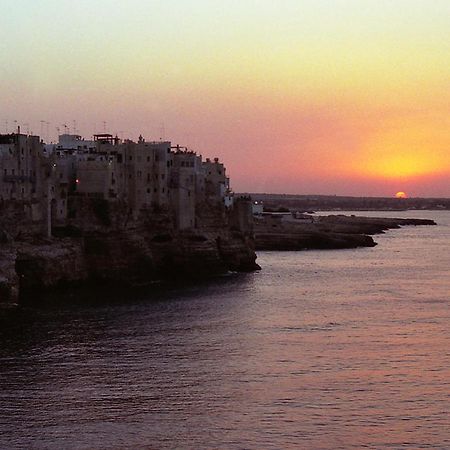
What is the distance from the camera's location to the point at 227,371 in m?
41.8

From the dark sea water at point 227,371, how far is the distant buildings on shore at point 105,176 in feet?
36.6

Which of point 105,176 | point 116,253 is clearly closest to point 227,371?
point 116,253

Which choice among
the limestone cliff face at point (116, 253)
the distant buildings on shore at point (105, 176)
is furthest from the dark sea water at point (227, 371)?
the distant buildings on shore at point (105, 176)

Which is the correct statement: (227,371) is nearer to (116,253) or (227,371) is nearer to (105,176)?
(116,253)

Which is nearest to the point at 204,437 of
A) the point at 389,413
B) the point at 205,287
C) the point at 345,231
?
the point at 389,413

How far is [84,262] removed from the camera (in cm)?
7650

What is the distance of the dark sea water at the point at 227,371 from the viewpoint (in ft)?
105

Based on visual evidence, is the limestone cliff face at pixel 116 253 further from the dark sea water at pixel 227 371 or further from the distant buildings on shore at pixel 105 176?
the dark sea water at pixel 227 371

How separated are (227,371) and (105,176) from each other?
139 feet

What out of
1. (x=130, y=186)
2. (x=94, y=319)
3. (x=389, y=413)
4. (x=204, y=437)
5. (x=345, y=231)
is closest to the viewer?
(x=204, y=437)

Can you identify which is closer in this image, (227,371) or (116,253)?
(227,371)

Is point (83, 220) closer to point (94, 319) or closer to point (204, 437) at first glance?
point (94, 319)

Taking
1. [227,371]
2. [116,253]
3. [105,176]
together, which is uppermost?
[105,176]

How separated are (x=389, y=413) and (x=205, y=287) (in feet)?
145
